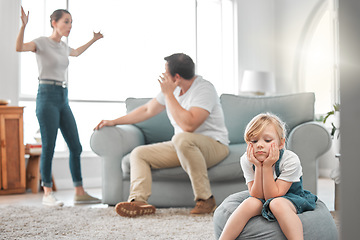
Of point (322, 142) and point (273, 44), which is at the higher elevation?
point (273, 44)

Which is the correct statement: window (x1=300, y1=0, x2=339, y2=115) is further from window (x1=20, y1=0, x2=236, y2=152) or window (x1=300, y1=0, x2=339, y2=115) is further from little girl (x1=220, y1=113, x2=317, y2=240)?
little girl (x1=220, y1=113, x2=317, y2=240)

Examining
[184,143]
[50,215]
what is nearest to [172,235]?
[184,143]

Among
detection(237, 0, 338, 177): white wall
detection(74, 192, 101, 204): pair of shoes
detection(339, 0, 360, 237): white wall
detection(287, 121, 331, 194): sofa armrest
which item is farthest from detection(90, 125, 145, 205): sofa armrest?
detection(237, 0, 338, 177): white wall

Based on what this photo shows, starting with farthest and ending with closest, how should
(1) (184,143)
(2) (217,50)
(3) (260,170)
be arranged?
(2) (217,50)
(1) (184,143)
(3) (260,170)

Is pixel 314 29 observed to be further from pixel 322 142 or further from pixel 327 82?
pixel 322 142

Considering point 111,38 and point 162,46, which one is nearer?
point 111,38

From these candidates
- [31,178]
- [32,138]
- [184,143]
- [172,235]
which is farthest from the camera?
[32,138]

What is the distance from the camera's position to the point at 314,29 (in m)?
5.69

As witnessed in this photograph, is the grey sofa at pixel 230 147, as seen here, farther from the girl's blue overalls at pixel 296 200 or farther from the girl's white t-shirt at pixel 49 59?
the girl's blue overalls at pixel 296 200

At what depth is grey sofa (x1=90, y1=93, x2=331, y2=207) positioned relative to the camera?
108 inches

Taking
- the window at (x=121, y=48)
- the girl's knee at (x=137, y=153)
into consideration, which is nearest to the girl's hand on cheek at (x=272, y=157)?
the girl's knee at (x=137, y=153)

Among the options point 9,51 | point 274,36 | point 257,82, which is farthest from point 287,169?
point 274,36

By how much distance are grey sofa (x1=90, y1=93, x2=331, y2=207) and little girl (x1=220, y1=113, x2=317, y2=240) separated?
1.17 meters

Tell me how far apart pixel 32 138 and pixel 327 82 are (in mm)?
3611
